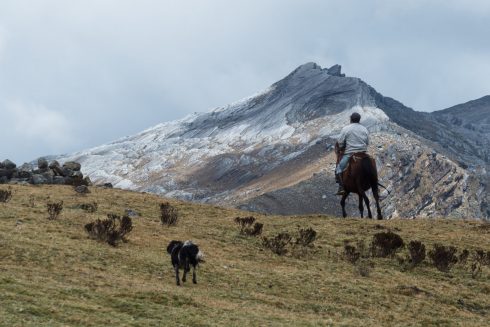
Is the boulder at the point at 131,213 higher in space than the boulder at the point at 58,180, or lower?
lower

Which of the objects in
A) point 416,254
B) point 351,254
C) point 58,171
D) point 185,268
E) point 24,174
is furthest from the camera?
point 58,171

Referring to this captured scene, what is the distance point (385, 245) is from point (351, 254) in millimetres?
2002

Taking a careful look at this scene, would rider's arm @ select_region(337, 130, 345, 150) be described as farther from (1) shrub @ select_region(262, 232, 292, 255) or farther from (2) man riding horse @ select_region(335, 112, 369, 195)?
(1) shrub @ select_region(262, 232, 292, 255)

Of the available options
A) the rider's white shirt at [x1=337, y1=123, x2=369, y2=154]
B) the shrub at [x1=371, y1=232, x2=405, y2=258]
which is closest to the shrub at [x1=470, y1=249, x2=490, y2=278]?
the shrub at [x1=371, y1=232, x2=405, y2=258]

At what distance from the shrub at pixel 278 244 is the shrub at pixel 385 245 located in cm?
371

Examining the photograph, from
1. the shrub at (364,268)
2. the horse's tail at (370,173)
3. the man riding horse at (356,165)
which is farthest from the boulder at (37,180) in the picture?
the shrub at (364,268)

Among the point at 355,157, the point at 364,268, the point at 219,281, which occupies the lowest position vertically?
the point at 219,281

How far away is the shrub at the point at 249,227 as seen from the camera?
93.7 feet

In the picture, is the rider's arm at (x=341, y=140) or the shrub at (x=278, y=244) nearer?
the shrub at (x=278, y=244)

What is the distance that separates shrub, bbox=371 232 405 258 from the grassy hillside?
0.58 metres

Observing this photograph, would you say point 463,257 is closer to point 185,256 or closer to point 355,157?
point 355,157

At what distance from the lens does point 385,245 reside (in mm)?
25438

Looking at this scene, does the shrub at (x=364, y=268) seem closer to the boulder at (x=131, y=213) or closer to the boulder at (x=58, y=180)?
the boulder at (x=131, y=213)

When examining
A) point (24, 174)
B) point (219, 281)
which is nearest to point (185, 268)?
point (219, 281)
